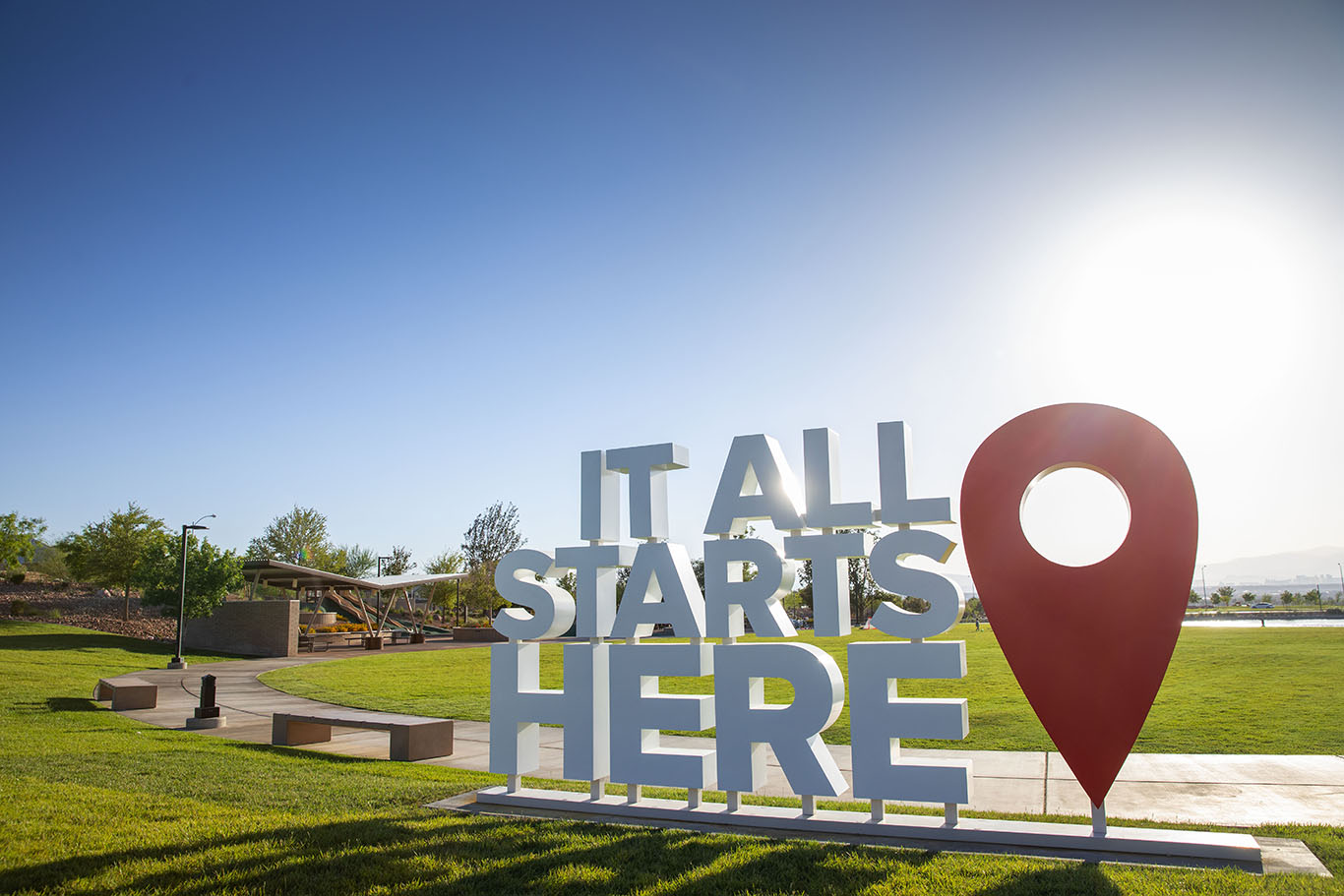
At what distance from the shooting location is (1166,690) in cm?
1883

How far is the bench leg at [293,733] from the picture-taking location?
1425 cm

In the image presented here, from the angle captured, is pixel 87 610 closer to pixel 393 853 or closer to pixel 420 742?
pixel 420 742

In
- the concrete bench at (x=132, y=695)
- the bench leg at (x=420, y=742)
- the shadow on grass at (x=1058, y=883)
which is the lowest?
the concrete bench at (x=132, y=695)

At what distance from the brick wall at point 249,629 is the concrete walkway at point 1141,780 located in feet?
79.2

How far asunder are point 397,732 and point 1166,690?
16711mm

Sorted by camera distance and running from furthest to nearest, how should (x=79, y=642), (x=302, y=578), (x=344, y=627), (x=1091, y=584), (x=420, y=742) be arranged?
(x=344, y=627), (x=302, y=578), (x=79, y=642), (x=420, y=742), (x=1091, y=584)

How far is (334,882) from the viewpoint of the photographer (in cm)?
643

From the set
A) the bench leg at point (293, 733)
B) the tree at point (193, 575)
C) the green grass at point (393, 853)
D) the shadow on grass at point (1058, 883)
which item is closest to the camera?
the shadow on grass at point (1058, 883)

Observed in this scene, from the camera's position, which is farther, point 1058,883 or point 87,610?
point 87,610

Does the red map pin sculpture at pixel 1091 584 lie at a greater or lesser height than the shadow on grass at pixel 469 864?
greater

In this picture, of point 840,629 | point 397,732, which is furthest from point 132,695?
point 840,629

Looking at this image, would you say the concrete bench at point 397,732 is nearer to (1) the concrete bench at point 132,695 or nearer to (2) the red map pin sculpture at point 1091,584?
(1) the concrete bench at point 132,695

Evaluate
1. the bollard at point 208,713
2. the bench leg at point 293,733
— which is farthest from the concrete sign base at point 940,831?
the bollard at point 208,713

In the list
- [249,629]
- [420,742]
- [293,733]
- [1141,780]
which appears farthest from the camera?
[249,629]
